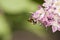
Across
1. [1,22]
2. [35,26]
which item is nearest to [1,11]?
[1,22]

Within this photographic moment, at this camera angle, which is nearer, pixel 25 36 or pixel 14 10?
pixel 14 10

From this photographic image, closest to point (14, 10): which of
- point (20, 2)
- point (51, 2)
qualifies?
point (20, 2)

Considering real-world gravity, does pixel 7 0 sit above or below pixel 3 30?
above

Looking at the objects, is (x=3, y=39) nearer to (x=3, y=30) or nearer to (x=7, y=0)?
(x=3, y=30)
